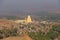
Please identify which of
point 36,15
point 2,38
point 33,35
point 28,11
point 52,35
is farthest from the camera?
point 36,15

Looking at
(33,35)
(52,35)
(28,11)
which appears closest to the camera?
(33,35)

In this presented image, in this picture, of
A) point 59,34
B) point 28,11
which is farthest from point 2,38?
point 28,11

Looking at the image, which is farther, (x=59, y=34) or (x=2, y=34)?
(x=59, y=34)

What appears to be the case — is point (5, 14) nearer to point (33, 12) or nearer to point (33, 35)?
point (33, 12)

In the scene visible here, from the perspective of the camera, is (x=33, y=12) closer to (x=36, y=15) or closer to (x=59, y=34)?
(x=36, y=15)

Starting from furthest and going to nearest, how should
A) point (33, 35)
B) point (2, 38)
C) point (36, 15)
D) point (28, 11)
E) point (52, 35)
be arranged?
point (36, 15) → point (28, 11) → point (52, 35) → point (33, 35) → point (2, 38)

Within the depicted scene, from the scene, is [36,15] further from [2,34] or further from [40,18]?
[2,34]

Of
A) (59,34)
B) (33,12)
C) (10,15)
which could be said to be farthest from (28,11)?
(59,34)

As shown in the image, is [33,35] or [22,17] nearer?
[33,35]

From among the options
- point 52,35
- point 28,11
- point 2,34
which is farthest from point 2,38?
point 28,11
